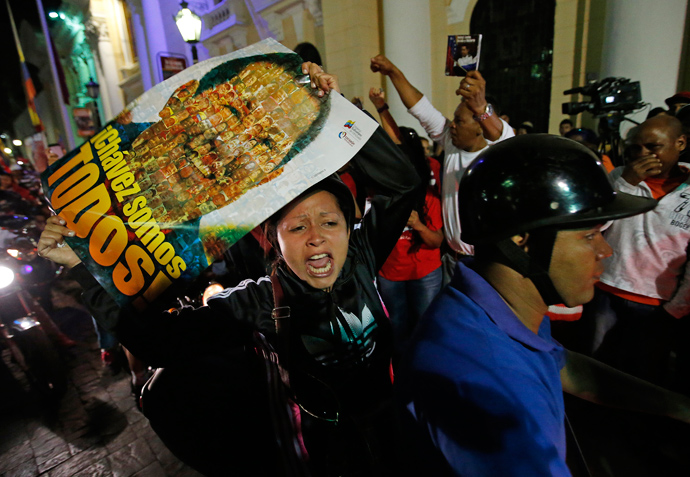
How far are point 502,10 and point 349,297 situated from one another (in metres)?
9.90

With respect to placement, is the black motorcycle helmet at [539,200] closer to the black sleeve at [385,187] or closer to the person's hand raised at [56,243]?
the black sleeve at [385,187]

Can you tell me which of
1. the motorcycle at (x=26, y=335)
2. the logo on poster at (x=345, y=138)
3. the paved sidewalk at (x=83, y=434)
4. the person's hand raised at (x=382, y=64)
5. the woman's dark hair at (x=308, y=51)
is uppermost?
the woman's dark hair at (x=308, y=51)

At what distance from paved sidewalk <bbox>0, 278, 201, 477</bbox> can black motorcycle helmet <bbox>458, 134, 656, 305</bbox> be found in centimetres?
314

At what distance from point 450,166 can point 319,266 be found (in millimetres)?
2071

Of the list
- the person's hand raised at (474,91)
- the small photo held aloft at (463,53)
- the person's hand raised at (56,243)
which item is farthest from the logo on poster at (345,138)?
the small photo held aloft at (463,53)

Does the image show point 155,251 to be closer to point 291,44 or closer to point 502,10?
point 502,10

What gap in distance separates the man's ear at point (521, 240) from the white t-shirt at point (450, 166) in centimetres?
182

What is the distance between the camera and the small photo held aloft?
3.30 m

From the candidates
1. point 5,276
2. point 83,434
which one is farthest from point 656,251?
point 5,276

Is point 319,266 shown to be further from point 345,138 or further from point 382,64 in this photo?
point 382,64

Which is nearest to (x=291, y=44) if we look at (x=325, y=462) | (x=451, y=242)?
(x=451, y=242)

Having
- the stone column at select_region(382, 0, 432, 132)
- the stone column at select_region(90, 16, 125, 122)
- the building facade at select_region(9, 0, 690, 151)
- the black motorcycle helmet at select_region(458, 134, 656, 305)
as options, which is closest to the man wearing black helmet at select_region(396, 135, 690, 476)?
the black motorcycle helmet at select_region(458, 134, 656, 305)

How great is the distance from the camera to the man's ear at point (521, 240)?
51.1 inches

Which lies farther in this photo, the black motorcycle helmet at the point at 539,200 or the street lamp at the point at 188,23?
the street lamp at the point at 188,23
